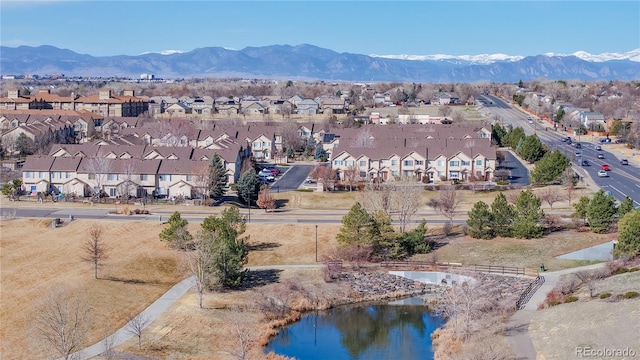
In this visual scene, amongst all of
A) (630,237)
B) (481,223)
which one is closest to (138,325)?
(481,223)

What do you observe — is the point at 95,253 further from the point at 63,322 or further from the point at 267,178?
the point at 267,178

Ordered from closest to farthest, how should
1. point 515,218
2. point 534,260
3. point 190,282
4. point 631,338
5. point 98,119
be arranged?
point 631,338 < point 190,282 < point 534,260 < point 515,218 < point 98,119

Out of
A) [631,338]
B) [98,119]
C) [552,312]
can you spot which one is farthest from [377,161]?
[98,119]

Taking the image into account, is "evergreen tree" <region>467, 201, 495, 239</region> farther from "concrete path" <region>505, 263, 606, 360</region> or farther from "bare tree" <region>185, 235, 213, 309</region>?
"bare tree" <region>185, 235, 213, 309</region>

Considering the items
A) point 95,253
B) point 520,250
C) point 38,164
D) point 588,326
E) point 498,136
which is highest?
point 498,136

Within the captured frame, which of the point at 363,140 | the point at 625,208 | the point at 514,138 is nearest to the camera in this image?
the point at 625,208

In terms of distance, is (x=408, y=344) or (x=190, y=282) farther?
(x=190, y=282)

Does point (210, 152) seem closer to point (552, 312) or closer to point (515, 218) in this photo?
point (515, 218)
